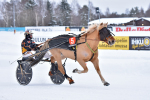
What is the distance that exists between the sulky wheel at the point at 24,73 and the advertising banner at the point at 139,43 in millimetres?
8941

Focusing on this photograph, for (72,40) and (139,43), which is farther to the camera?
(139,43)

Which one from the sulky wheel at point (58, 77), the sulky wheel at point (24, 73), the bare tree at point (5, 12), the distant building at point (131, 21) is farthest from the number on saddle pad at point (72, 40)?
the bare tree at point (5, 12)

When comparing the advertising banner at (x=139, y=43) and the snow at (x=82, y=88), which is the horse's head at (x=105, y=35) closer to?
the snow at (x=82, y=88)

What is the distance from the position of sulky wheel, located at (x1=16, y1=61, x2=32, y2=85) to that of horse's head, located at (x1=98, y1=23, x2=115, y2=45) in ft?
7.91

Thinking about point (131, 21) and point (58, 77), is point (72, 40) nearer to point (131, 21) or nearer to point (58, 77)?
point (58, 77)

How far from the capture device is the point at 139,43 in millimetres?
13977

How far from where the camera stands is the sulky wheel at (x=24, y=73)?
6676 mm

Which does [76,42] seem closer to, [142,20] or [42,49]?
[42,49]

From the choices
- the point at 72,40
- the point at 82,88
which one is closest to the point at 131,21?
the point at 72,40

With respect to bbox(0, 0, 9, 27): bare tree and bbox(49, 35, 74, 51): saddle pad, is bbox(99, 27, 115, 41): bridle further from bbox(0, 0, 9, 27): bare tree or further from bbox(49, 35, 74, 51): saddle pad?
bbox(0, 0, 9, 27): bare tree

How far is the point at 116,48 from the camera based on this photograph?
47.5ft

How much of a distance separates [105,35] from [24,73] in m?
2.67

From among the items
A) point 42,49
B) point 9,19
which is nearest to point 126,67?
point 42,49

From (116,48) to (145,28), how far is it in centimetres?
1317
